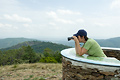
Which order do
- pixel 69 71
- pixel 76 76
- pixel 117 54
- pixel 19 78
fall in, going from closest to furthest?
1. pixel 76 76
2. pixel 69 71
3. pixel 117 54
4. pixel 19 78

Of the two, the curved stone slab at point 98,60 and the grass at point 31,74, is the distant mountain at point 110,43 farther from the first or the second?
the curved stone slab at point 98,60

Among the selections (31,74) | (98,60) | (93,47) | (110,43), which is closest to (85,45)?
(93,47)

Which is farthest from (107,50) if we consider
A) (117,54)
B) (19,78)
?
(19,78)

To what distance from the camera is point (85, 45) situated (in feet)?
9.21

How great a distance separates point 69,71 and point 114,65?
1052 millimetres

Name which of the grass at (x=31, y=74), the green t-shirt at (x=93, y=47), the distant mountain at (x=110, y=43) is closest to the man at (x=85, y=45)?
the green t-shirt at (x=93, y=47)

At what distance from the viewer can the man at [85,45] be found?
110 inches

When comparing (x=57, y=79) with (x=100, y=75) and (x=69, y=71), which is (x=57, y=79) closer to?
(x=69, y=71)

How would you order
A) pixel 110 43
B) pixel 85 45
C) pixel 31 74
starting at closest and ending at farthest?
1. pixel 85 45
2. pixel 31 74
3. pixel 110 43

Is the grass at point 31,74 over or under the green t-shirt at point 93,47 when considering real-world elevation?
under

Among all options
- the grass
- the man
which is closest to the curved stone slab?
the man

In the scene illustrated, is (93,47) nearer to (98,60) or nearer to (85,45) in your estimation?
(85,45)

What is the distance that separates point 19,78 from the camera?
6.13 meters

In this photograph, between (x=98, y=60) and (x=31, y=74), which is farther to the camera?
(x=31, y=74)
